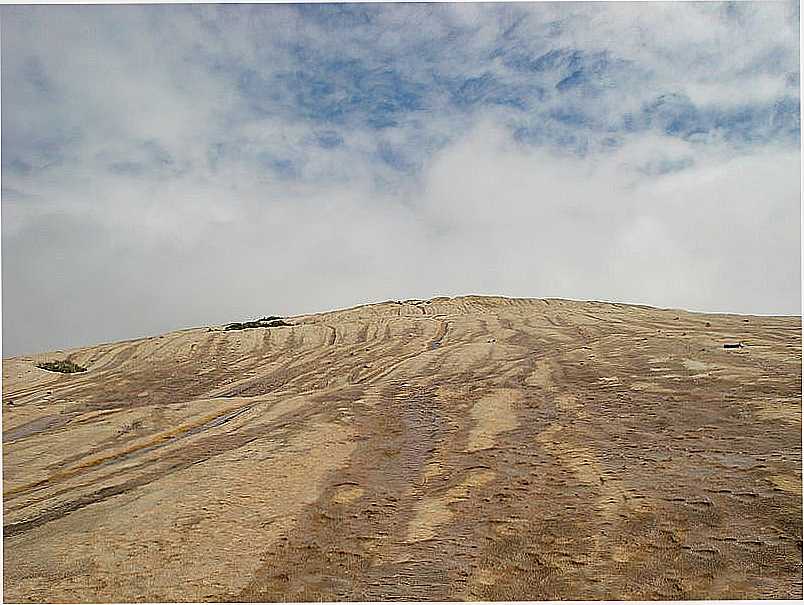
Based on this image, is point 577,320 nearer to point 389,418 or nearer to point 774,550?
point 389,418

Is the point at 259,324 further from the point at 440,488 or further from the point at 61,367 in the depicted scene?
the point at 440,488

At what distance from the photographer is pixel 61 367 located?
44.8 ft

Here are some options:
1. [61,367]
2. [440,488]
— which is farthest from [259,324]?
[440,488]

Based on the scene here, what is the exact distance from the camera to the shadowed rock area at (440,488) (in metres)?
2.89

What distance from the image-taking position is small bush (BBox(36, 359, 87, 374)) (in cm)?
1333

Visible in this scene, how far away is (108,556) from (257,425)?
2.63 metres

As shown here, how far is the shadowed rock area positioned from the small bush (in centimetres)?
524

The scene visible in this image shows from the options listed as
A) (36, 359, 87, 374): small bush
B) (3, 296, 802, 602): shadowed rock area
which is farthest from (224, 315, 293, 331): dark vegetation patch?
(3, 296, 802, 602): shadowed rock area

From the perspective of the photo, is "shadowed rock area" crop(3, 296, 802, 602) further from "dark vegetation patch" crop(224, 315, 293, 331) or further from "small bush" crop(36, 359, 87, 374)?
"dark vegetation patch" crop(224, 315, 293, 331)

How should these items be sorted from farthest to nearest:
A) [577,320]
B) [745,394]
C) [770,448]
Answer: [577,320] < [745,394] < [770,448]

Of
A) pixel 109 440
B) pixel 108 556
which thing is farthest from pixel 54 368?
pixel 108 556

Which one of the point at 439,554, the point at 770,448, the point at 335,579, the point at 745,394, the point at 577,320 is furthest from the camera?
the point at 577,320

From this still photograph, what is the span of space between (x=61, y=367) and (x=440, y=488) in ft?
39.3

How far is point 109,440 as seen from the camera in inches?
231
